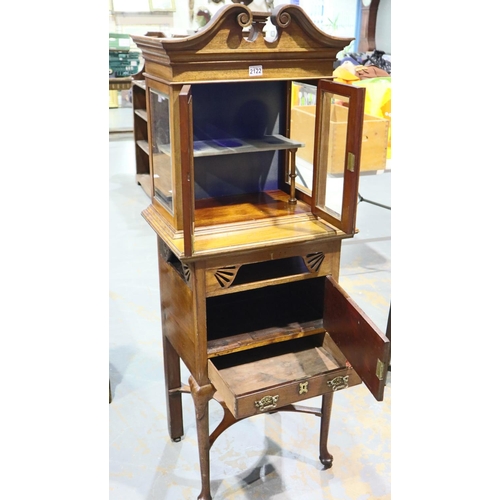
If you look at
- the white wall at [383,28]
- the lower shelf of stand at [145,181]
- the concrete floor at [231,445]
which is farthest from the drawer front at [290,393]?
the white wall at [383,28]

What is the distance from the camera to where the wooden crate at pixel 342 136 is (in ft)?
11.7

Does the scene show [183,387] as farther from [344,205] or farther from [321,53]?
[321,53]

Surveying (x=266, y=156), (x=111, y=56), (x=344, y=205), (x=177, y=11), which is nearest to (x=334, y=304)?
(x=344, y=205)

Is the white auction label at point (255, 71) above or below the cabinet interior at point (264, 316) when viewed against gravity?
above

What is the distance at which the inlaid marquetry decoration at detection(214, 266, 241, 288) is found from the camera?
161cm

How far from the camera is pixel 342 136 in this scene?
11.8 feet

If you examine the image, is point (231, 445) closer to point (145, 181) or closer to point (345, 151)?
point (345, 151)

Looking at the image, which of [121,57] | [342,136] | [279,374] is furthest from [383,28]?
[279,374]

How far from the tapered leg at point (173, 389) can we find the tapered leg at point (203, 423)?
339mm

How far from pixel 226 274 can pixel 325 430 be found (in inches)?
32.7

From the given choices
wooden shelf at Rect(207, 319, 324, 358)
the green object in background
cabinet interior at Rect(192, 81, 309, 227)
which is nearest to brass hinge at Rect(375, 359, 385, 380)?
wooden shelf at Rect(207, 319, 324, 358)

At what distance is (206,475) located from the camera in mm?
1859

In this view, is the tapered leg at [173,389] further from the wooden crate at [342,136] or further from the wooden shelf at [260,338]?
the wooden crate at [342,136]

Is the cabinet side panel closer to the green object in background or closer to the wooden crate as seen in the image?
the wooden crate
